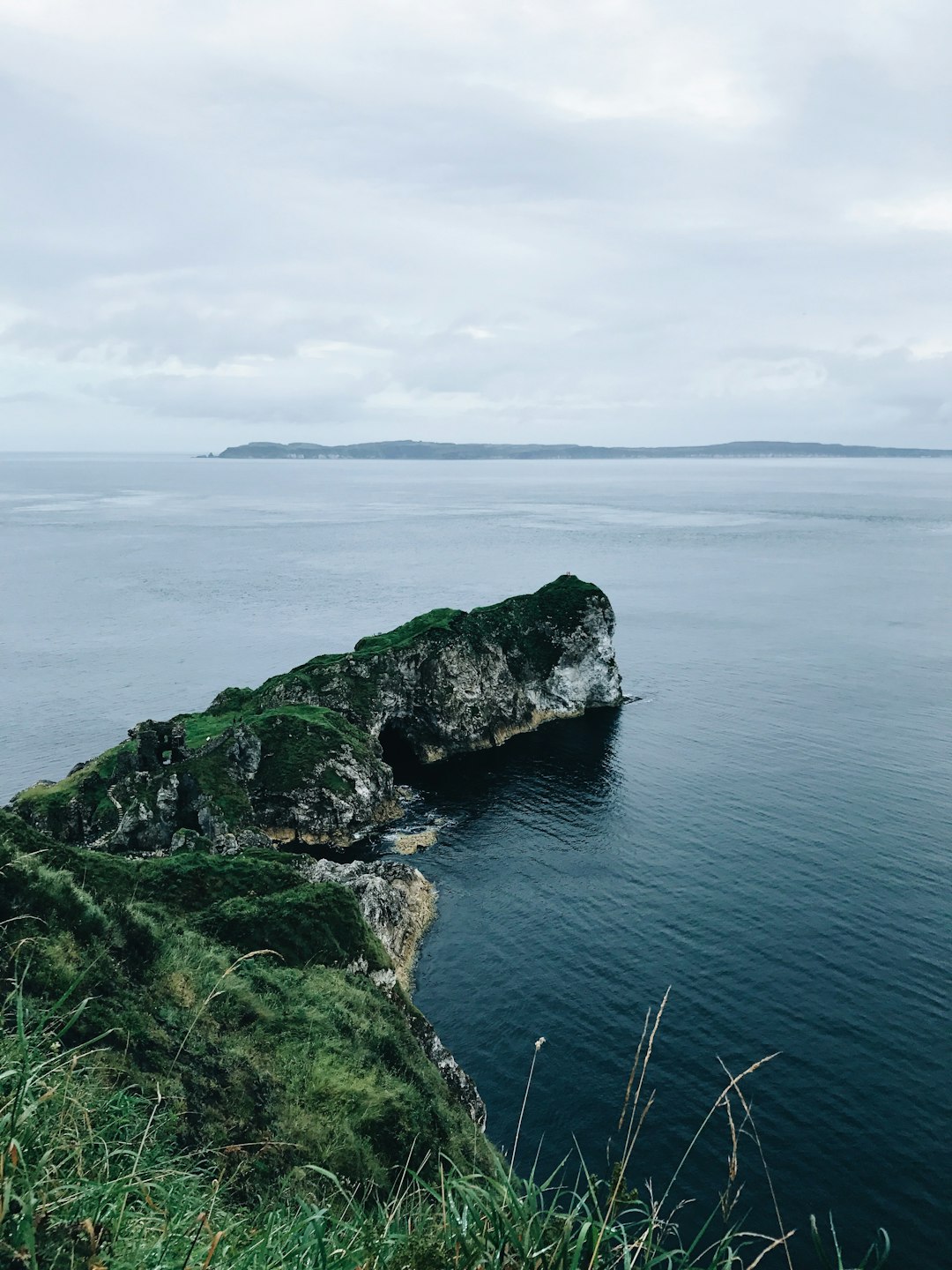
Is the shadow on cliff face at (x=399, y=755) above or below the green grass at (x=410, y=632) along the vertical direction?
below

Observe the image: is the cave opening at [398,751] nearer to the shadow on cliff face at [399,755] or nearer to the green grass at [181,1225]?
the shadow on cliff face at [399,755]

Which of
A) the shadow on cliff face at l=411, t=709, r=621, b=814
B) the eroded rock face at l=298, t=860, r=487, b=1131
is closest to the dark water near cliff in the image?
the shadow on cliff face at l=411, t=709, r=621, b=814

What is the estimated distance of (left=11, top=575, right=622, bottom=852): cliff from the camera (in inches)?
2442

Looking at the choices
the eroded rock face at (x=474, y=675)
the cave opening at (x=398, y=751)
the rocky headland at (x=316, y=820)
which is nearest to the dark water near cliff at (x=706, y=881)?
the eroded rock face at (x=474, y=675)

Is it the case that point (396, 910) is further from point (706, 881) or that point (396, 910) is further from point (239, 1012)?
point (239, 1012)

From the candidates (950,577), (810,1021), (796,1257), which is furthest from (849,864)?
(950,577)

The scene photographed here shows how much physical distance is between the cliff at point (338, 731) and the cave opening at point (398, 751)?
7.5 inches

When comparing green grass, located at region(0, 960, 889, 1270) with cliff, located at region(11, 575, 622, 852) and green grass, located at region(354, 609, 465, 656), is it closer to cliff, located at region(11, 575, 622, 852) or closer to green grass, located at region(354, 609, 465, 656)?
cliff, located at region(11, 575, 622, 852)

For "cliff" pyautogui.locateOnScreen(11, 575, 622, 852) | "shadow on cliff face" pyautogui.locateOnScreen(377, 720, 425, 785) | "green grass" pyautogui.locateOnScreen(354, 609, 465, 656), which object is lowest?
"shadow on cliff face" pyautogui.locateOnScreen(377, 720, 425, 785)

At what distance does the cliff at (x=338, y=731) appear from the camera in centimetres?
6203

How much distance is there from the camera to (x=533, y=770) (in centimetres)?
8219

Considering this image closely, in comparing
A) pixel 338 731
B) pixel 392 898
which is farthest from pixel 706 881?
pixel 338 731

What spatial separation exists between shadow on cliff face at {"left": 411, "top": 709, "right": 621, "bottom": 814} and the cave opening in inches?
14.8

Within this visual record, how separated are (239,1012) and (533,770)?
5826 centimetres
